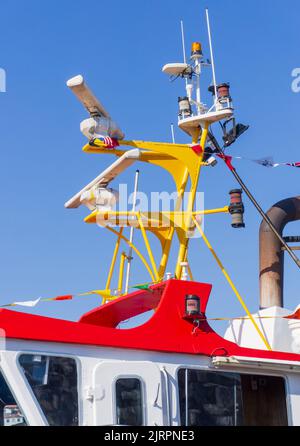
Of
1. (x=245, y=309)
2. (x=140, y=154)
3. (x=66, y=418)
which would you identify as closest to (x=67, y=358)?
(x=66, y=418)

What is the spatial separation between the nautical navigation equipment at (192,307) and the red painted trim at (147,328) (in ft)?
0.27

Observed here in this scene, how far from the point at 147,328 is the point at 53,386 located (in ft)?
5.27

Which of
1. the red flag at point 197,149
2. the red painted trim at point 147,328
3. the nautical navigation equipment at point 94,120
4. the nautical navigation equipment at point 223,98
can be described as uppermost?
the nautical navigation equipment at point 223,98

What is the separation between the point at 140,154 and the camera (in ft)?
42.0

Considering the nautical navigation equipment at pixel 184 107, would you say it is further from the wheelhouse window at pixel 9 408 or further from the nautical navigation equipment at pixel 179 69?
the wheelhouse window at pixel 9 408

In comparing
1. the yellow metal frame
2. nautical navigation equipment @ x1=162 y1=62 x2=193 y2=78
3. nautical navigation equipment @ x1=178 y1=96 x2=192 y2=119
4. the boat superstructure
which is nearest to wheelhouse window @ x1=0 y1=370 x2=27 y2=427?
the boat superstructure

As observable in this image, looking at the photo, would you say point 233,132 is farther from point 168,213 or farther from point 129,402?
point 129,402

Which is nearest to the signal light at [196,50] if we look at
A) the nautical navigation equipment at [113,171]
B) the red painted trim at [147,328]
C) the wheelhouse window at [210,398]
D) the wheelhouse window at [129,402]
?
the nautical navigation equipment at [113,171]

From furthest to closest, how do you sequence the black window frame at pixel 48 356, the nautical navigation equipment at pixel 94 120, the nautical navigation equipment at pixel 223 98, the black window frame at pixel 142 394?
1. the nautical navigation equipment at pixel 223 98
2. the nautical navigation equipment at pixel 94 120
3. the black window frame at pixel 142 394
4. the black window frame at pixel 48 356

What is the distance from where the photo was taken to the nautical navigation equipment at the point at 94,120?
41.6ft

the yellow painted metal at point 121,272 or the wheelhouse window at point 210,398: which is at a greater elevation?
the yellow painted metal at point 121,272

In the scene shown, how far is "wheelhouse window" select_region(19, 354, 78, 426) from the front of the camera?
9.04 m

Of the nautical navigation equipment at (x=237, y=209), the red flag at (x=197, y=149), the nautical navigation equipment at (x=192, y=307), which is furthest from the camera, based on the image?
the red flag at (x=197, y=149)

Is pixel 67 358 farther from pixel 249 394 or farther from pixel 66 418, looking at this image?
pixel 249 394
